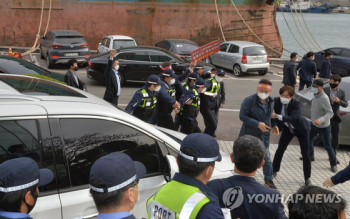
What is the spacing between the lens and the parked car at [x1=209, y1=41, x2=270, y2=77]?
1723 cm

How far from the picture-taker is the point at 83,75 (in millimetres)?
16469

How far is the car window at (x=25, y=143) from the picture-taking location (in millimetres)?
3111

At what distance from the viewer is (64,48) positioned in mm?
16547

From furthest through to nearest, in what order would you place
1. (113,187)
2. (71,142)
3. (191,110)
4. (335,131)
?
(191,110), (335,131), (71,142), (113,187)

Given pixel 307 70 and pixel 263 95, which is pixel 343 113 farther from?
pixel 307 70

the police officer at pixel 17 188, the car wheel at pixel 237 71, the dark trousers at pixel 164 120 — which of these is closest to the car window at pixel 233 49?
the car wheel at pixel 237 71

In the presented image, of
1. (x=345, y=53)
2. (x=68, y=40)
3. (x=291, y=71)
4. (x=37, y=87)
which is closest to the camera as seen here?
(x=37, y=87)

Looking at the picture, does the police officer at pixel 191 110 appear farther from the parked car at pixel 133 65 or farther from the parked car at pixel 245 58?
the parked car at pixel 245 58

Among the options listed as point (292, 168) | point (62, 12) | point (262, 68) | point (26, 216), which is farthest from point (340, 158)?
point (62, 12)

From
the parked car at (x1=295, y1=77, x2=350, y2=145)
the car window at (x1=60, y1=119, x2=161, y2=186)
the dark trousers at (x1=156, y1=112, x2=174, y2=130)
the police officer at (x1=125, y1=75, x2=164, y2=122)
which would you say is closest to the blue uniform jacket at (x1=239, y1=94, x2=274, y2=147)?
the police officer at (x1=125, y1=75, x2=164, y2=122)

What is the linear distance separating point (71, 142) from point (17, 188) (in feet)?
3.47

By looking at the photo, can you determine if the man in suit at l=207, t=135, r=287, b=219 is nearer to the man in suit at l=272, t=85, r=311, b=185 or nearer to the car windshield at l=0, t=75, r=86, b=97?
the car windshield at l=0, t=75, r=86, b=97

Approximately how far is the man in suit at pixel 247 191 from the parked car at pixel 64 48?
1448 cm

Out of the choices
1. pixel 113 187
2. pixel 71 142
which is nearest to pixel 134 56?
pixel 71 142
